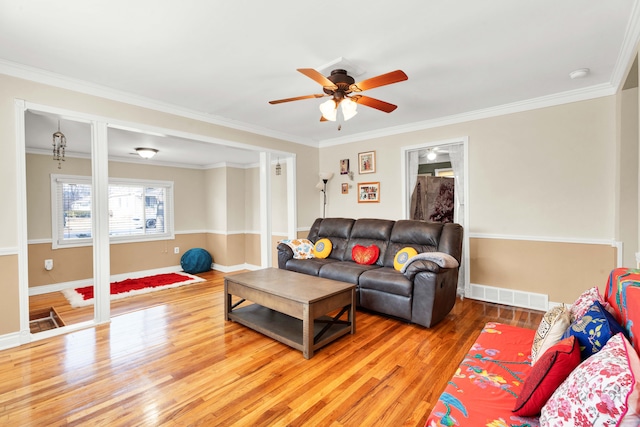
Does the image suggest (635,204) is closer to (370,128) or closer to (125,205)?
(370,128)

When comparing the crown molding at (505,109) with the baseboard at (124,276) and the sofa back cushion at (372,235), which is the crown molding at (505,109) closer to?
the sofa back cushion at (372,235)

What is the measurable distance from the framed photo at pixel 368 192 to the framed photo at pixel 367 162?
22 centimetres

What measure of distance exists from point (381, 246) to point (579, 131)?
2.49 m

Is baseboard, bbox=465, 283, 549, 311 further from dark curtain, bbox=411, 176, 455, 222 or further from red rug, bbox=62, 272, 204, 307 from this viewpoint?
red rug, bbox=62, 272, 204, 307

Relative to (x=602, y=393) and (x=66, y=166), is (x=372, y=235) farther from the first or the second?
(x=66, y=166)

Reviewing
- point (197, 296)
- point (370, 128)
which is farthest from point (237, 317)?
point (370, 128)

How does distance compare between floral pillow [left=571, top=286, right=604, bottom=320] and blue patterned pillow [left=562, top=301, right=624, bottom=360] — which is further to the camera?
floral pillow [left=571, top=286, right=604, bottom=320]

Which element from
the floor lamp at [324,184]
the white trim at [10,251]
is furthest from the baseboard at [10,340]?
the floor lamp at [324,184]

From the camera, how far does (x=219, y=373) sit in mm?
2262

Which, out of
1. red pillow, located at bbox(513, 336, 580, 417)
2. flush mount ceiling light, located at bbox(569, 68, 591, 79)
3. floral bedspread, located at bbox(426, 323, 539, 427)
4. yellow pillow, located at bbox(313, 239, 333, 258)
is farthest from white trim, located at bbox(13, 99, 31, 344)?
flush mount ceiling light, located at bbox(569, 68, 591, 79)

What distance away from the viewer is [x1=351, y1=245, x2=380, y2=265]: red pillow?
154 inches

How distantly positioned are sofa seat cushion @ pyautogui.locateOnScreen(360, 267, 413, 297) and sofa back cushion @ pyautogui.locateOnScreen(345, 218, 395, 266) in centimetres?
56

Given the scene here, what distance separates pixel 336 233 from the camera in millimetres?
4535

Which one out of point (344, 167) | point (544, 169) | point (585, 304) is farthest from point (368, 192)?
point (585, 304)
